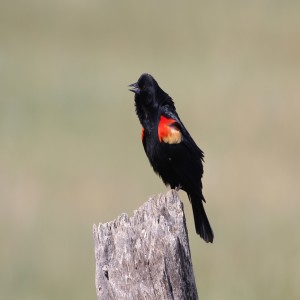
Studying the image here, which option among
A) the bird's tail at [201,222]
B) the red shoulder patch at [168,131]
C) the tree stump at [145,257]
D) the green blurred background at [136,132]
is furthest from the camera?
the green blurred background at [136,132]

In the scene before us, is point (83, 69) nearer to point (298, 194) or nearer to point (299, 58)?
point (299, 58)

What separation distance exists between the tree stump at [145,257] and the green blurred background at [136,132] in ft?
10.5

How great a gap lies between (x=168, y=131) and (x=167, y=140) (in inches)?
2.6

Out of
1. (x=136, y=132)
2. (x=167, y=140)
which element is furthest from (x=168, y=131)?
(x=136, y=132)

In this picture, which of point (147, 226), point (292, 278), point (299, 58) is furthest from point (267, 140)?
point (147, 226)

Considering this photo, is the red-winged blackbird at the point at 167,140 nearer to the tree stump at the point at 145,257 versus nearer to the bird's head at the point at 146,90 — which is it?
the bird's head at the point at 146,90

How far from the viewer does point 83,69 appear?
520 inches

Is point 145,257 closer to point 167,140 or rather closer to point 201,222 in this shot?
point 201,222

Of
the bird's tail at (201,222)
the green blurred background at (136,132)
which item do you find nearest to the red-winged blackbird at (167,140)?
the bird's tail at (201,222)

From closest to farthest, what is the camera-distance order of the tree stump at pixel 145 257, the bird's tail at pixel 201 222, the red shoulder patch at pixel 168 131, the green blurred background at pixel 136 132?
the tree stump at pixel 145 257 → the bird's tail at pixel 201 222 → the red shoulder patch at pixel 168 131 → the green blurred background at pixel 136 132

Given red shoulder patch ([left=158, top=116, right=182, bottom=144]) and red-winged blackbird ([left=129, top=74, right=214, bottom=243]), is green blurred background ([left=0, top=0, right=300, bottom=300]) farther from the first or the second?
red shoulder patch ([left=158, top=116, right=182, bottom=144])

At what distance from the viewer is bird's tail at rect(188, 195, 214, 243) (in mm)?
5290

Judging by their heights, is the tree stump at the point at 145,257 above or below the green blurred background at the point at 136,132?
below

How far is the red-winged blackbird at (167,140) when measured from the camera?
5.62 m
